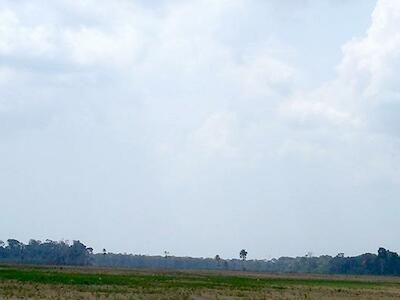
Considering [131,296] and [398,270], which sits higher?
[398,270]

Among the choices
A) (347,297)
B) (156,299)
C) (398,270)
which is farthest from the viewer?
(398,270)

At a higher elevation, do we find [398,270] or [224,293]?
[398,270]

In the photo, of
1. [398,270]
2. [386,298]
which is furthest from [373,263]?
[386,298]

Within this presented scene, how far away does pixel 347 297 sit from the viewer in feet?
193

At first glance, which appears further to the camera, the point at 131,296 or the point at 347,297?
the point at 347,297

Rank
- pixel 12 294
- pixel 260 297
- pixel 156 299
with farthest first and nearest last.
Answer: pixel 260 297 < pixel 156 299 < pixel 12 294

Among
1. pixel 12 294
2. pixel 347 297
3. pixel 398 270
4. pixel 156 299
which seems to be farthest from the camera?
pixel 398 270

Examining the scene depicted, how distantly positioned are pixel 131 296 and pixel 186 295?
542cm

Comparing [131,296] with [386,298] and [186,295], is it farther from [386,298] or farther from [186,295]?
[386,298]

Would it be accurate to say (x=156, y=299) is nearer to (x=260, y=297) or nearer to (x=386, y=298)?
(x=260, y=297)

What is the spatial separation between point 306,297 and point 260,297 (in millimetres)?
5029

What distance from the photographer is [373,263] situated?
194625mm

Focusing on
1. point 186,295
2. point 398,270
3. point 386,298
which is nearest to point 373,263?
point 398,270

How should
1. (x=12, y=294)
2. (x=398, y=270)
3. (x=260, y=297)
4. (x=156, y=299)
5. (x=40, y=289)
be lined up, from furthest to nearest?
(x=398, y=270) → (x=260, y=297) → (x=40, y=289) → (x=156, y=299) → (x=12, y=294)
